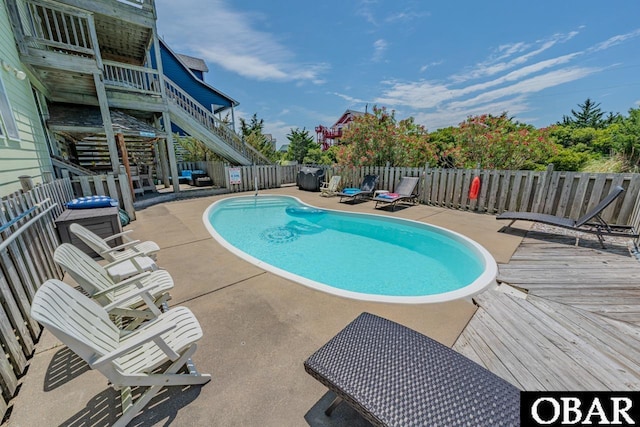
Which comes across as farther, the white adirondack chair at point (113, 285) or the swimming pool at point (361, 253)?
the swimming pool at point (361, 253)

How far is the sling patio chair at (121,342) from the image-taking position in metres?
1.39

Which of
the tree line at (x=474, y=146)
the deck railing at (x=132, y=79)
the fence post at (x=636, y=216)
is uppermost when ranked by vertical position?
the deck railing at (x=132, y=79)

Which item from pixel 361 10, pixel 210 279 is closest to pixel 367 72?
pixel 361 10

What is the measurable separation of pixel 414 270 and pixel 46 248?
19.6ft

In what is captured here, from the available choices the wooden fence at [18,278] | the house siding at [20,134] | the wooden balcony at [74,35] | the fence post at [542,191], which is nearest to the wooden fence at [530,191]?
the fence post at [542,191]

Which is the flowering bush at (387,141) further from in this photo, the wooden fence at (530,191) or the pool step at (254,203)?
the pool step at (254,203)

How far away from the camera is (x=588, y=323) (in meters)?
2.51

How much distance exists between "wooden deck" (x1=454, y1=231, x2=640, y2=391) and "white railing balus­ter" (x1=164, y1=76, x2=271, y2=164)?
481 inches

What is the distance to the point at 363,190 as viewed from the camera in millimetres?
9641

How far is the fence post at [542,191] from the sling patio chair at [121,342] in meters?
7.96

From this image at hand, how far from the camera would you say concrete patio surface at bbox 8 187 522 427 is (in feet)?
5.41

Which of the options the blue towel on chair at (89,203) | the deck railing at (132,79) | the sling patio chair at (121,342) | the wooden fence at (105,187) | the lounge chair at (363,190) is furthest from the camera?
the lounge chair at (363,190)

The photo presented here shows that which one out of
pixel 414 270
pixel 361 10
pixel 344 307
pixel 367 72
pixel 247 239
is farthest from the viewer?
pixel 367 72

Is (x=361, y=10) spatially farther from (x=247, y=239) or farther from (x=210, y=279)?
(x=210, y=279)
